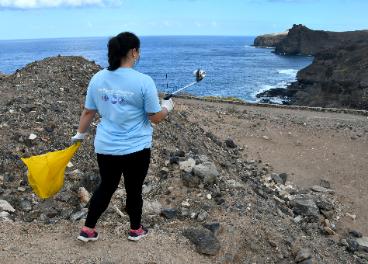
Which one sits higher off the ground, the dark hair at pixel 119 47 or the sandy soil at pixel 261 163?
the dark hair at pixel 119 47

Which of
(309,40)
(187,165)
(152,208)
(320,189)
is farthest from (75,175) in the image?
(309,40)

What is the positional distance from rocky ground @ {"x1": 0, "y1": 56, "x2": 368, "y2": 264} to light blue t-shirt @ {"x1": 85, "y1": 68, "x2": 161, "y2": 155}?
1341 millimetres

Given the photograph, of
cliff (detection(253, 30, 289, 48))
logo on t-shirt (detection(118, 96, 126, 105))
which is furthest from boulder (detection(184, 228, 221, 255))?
cliff (detection(253, 30, 289, 48))

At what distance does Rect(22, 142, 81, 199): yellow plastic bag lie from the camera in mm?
3164

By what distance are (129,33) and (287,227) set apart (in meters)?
4.10

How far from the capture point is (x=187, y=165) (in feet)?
19.0

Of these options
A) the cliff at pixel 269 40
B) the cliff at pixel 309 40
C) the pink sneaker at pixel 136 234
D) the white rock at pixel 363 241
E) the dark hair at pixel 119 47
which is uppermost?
the cliff at pixel 269 40

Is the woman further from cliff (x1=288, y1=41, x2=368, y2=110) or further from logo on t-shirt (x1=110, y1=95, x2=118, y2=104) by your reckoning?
cliff (x1=288, y1=41, x2=368, y2=110)

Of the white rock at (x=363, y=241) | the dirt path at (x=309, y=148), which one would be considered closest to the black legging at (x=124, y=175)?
the white rock at (x=363, y=241)

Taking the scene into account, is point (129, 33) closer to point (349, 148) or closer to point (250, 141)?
point (250, 141)

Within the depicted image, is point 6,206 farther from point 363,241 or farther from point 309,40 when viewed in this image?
point 309,40

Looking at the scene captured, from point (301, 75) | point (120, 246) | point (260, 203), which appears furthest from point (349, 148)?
point (301, 75)

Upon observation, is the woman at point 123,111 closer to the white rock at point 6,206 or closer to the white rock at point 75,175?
the white rock at point 6,206

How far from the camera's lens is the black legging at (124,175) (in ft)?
9.23
